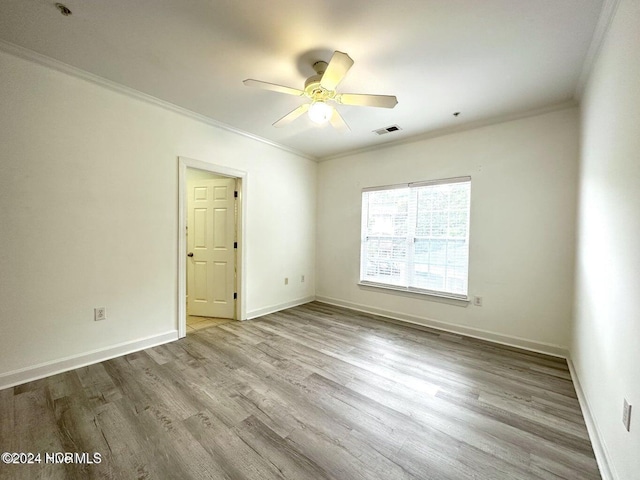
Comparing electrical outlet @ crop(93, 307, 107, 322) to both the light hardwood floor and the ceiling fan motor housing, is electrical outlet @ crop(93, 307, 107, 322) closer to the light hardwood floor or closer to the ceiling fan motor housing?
the light hardwood floor

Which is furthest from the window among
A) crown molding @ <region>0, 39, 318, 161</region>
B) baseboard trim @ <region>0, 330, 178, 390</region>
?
baseboard trim @ <region>0, 330, 178, 390</region>

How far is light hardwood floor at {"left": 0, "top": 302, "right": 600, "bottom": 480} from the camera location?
1.37 metres

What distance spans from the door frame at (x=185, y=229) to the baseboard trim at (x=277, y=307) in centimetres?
15

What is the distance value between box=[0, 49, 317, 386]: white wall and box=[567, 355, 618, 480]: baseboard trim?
3.67 meters

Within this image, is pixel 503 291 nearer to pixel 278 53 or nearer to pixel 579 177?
pixel 579 177

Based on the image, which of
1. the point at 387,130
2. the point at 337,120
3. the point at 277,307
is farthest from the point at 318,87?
the point at 277,307

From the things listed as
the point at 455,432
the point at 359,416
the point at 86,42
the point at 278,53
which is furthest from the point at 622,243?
the point at 86,42

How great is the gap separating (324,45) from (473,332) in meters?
3.55

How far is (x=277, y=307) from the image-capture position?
164 inches

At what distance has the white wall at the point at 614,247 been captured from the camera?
1.16m

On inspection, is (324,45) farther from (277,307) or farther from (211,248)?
(277,307)

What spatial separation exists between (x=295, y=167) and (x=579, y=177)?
366cm

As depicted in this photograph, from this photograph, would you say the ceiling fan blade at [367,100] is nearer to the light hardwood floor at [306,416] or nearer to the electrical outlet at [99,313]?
the light hardwood floor at [306,416]

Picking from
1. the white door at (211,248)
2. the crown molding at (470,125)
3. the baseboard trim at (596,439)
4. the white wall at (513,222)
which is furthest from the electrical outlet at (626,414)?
the white door at (211,248)
